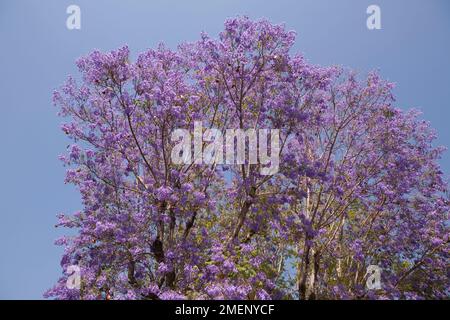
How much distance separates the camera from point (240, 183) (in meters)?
14.4

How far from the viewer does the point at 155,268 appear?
1395cm

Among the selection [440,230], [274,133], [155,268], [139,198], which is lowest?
[155,268]

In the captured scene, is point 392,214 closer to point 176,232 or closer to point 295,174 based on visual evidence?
point 295,174

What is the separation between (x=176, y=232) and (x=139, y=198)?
180cm

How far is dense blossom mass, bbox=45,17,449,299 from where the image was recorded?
41.5 ft

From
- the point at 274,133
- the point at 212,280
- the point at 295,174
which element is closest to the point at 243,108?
the point at 274,133

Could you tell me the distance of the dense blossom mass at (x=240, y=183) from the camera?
1266 centimetres

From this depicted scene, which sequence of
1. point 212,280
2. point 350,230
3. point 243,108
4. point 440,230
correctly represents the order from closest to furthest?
point 212,280, point 243,108, point 440,230, point 350,230

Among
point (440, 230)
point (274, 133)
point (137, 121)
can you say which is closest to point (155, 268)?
point (137, 121)
